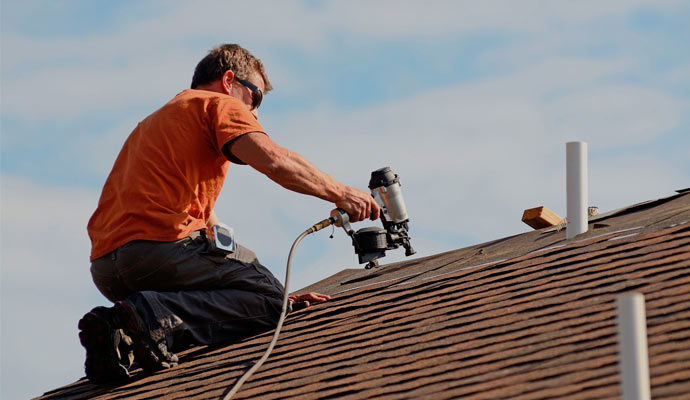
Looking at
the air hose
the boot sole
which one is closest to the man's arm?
the air hose

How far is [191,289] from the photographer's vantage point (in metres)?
5.41

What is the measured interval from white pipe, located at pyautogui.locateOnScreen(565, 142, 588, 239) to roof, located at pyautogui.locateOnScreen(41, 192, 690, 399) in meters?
0.08

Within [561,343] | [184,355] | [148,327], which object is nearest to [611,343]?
[561,343]

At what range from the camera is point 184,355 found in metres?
5.70

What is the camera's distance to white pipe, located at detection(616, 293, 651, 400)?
299 centimetres

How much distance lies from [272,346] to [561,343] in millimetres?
1628

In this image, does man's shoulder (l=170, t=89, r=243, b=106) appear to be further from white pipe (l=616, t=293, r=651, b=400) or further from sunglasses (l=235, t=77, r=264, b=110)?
white pipe (l=616, t=293, r=651, b=400)

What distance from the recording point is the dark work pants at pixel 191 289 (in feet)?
17.1

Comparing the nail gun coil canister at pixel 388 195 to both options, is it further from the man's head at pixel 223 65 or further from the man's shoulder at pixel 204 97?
the man's shoulder at pixel 204 97

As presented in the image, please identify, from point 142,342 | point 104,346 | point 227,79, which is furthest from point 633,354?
point 227,79

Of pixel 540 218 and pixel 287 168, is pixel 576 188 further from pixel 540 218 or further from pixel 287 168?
pixel 287 168

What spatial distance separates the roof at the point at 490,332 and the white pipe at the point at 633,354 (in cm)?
30

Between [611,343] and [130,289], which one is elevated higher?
[130,289]

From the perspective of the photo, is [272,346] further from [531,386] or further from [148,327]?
[531,386]
